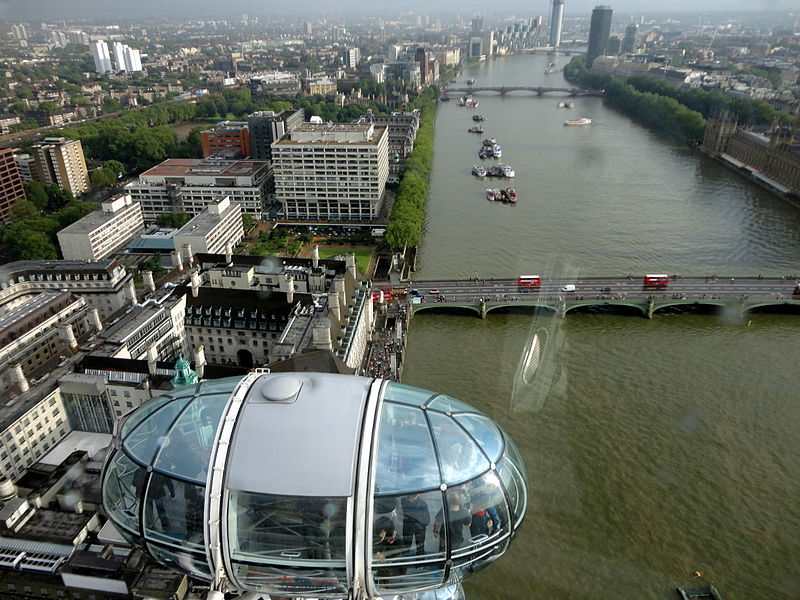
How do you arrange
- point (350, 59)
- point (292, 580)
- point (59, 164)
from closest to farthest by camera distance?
point (292, 580)
point (59, 164)
point (350, 59)

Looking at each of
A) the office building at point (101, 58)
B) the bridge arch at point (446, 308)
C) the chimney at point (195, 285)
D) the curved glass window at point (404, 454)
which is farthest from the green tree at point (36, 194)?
the office building at point (101, 58)

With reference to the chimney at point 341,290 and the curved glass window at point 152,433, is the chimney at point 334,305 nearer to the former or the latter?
the chimney at point 341,290

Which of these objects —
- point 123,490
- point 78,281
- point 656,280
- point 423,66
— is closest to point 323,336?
point 78,281

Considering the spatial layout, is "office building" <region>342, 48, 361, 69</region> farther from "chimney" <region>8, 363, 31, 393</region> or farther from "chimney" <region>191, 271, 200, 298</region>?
"chimney" <region>8, 363, 31, 393</region>

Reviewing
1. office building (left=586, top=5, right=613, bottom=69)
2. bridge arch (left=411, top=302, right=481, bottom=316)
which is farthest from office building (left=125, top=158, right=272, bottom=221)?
office building (left=586, top=5, right=613, bottom=69)

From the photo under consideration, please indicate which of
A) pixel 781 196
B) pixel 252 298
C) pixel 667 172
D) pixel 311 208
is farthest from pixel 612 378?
pixel 667 172

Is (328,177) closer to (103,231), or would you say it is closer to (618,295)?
(103,231)
